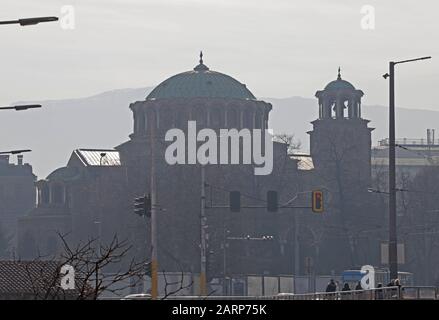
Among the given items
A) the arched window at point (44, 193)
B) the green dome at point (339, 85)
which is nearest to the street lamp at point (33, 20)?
the green dome at point (339, 85)

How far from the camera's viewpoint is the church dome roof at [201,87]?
418 ft

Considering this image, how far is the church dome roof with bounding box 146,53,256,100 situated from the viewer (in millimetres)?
127312

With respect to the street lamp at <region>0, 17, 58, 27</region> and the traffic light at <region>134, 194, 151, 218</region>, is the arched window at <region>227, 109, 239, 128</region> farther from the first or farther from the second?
the street lamp at <region>0, 17, 58, 27</region>

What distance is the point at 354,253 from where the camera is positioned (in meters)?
98.7

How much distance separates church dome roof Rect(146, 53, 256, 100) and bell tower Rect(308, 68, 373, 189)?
7651 mm

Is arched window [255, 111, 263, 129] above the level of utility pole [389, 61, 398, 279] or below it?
above

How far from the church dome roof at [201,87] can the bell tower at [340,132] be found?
7.65 m

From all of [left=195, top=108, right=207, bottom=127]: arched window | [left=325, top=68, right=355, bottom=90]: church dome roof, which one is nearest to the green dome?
[left=325, top=68, right=355, bottom=90]: church dome roof

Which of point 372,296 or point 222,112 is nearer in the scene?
point 372,296


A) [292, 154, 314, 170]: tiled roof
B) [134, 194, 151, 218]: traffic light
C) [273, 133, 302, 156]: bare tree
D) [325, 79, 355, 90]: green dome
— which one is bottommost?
[134, 194, 151, 218]: traffic light
